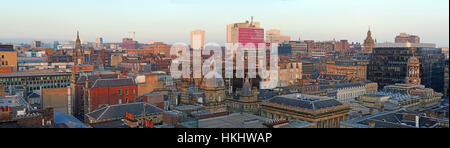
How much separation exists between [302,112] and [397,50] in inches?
3111

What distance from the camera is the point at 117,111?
51.2m

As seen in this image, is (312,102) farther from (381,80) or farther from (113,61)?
(113,61)

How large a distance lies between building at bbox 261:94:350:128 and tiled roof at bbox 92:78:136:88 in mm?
27359

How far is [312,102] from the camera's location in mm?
50469

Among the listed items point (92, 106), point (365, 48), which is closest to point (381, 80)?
point (365, 48)

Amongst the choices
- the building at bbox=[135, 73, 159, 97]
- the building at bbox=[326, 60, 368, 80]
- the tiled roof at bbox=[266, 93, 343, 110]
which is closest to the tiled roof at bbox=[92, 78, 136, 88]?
the building at bbox=[135, 73, 159, 97]

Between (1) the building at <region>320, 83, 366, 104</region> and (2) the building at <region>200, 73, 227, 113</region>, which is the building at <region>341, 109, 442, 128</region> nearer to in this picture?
(2) the building at <region>200, 73, 227, 113</region>

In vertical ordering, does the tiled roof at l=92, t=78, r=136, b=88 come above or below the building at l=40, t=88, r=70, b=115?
above

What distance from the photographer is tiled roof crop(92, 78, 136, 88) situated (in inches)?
2545

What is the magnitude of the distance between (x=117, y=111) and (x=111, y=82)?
1717 cm

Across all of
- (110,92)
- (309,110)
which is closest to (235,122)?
(309,110)

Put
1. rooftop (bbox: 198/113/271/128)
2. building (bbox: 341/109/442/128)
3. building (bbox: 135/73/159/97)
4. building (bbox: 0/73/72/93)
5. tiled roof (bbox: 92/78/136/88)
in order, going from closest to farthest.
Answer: rooftop (bbox: 198/113/271/128)
building (bbox: 341/109/442/128)
tiled roof (bbox: 92/78/136/88)
building (bbox: 135/73/159/97)
building (bbox: 0/73/72/93)

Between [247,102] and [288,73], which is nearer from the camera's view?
[247,102]

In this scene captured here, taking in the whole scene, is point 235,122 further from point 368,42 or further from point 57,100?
point 368,42
